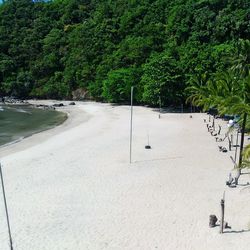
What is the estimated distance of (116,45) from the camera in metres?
94.2

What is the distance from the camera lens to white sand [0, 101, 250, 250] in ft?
52.0

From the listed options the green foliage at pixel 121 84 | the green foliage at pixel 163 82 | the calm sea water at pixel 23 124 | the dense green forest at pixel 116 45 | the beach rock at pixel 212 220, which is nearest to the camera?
the beach rock at pixel 212 220

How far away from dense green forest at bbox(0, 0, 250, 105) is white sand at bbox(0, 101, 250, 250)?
30167mm

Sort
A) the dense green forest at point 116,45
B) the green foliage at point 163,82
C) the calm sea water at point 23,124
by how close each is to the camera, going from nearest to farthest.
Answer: the calm sea water at point 23,124 → the green foliage at point 163,82 → the dense green forest at point 116,45

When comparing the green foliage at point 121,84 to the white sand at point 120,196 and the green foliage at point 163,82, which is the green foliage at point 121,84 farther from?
the white sand at point 120,196

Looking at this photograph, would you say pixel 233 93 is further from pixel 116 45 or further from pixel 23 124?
pixel 116 45

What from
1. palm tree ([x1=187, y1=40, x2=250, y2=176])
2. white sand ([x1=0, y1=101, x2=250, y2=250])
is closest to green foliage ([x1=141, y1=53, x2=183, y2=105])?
palm tree ([x1=187, y1=40, x2=250, y2=176])

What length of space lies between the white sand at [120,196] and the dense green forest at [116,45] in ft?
99.0

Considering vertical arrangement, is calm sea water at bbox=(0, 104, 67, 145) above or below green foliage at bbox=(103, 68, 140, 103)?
below

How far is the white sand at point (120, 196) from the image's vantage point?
1584 cm

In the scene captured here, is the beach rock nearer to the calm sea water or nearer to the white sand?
the white sand

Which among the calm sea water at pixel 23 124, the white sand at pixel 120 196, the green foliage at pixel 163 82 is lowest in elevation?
the calm sea water at pixel 23 124

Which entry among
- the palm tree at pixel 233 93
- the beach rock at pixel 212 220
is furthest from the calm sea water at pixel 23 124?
the beach rock at pixel 212 220

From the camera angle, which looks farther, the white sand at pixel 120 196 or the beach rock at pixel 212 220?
the beach rock at pixel 212 220
